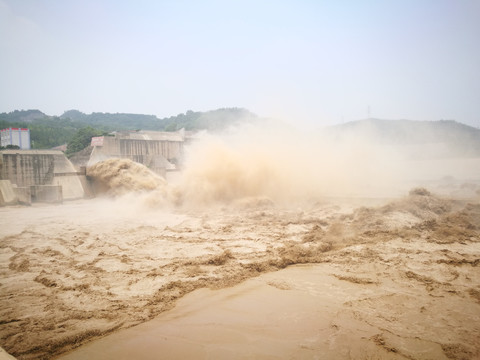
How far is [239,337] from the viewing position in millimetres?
3805

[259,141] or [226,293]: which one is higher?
[259,141]

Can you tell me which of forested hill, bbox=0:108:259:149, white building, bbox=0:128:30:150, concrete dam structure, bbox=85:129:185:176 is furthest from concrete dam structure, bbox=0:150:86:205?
white building, bbox=0:128:30:150

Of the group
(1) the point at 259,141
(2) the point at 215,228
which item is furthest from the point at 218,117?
(2) the point at 215,228

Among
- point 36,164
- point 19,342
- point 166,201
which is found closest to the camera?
point 19,342

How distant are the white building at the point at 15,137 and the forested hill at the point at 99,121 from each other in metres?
6.48

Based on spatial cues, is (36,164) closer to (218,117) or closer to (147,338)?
(147,338)

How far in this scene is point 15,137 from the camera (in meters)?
46.4

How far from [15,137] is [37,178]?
38.1 meters

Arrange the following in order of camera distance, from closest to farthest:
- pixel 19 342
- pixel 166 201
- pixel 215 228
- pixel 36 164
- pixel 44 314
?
pixel 19 342
pixel 44 314
pixel 215 228
pixel 166 201
pixel 36 164

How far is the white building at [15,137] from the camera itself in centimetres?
4600

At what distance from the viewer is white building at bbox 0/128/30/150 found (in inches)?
1811

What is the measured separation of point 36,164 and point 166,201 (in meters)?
9.31

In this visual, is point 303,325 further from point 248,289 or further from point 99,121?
point 99,121

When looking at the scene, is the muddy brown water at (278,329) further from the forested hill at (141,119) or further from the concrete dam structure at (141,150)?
the forested hill at (141,119)
